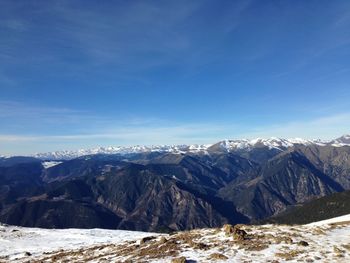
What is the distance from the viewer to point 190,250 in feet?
107

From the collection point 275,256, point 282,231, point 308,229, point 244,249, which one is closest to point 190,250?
point 244,249

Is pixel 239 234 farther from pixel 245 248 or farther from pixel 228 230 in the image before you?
pixel 245 248

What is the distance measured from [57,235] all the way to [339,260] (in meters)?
57.5

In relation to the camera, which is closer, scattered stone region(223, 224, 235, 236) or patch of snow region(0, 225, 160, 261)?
scattered stone region(223, 224, 235, 236)

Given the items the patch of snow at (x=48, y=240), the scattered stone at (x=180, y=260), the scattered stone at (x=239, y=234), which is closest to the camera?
the scattered stone at (x=180, y=260)

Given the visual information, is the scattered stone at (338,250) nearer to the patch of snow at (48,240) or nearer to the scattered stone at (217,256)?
the scattered stone at (217,256)

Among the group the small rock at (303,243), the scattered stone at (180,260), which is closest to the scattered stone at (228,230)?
the small rock at (303,243)

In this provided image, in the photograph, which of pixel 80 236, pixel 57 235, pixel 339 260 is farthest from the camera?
pixel 57 235

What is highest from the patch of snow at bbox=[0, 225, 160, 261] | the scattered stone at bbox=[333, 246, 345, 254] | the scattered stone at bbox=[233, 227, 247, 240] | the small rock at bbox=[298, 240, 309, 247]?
the scattered stone at bbox=[233, 227, 247, 240]

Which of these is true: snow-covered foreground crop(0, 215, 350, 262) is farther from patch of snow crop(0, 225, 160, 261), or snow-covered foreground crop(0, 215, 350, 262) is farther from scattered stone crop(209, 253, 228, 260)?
patch of snow crop(0, 225, 160, 261)

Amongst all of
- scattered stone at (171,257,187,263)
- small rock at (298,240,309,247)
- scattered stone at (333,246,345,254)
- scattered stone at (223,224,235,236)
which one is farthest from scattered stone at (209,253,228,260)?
scattered stone at (333,246,345,254)

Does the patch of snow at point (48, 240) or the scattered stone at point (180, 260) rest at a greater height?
the scattered stone at point (180, 260)

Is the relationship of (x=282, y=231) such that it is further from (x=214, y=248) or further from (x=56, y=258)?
(x=56, y=258)

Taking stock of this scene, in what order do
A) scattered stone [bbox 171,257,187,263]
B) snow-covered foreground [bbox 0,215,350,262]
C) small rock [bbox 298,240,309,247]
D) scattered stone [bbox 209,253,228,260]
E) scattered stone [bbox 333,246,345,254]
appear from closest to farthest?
scattered stone [bbox 171,257,187,263] < scattered stone [bbox 209,253,228,260] < snow-covered foreground [bbox 0,215,350,262] < scattered stone [bbox 333,246,345,254] < small rock [bbox 298,240,309,247]
